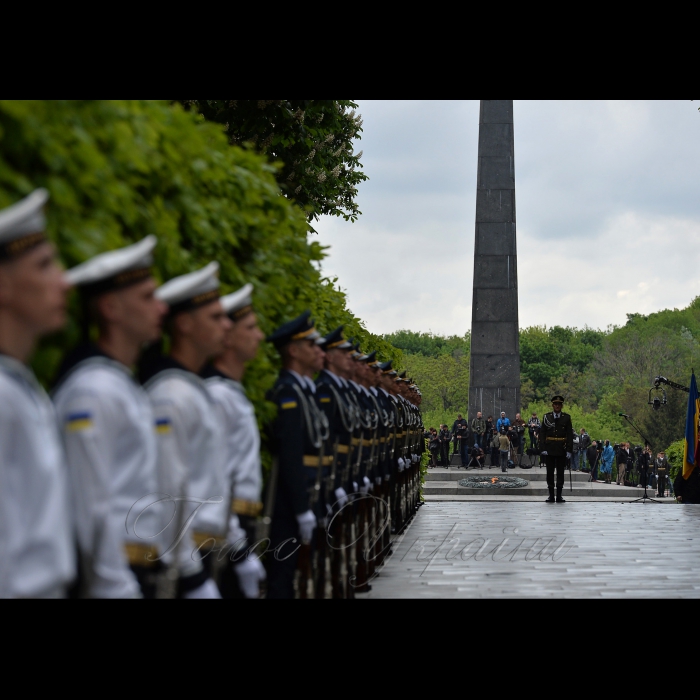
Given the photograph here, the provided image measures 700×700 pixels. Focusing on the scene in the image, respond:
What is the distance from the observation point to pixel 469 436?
3447cm

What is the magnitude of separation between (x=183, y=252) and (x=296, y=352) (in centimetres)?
140

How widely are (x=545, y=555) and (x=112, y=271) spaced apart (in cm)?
943

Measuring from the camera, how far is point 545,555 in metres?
11.5

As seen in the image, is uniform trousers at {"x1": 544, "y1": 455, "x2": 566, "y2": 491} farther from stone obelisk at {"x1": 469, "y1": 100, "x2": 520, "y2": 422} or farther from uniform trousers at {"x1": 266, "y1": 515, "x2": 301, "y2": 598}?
uniform trousers at {"x1": 266, "y1": 515, "x2": 301, "y2": 598}

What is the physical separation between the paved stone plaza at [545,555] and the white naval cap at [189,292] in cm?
513

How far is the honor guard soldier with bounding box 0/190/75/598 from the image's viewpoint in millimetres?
2408

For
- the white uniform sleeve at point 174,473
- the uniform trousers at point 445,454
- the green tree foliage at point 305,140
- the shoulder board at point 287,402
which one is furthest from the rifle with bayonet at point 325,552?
the uniform trousers at point 445,454

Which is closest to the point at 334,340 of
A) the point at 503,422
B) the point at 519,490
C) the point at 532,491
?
the point at 519,490

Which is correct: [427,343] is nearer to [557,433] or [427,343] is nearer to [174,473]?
[557,433]

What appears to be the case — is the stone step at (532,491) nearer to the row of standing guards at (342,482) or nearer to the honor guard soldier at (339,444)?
the row of standing guards at (342,482)

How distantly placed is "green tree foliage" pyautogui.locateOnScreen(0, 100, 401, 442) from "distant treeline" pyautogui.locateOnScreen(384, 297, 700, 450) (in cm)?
5380
